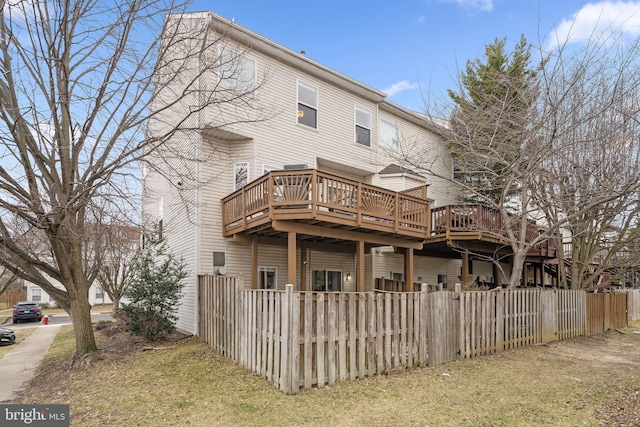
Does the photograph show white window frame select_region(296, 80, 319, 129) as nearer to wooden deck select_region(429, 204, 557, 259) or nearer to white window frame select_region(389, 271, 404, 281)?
wooden deck select_region(429, 204, 557, 259)

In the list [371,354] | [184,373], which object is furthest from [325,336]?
[184,373]

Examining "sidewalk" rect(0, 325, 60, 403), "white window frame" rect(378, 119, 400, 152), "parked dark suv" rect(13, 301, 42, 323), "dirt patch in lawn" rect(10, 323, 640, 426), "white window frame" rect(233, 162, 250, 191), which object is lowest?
"parked dark suv" rect(13, 301, 42, 323)

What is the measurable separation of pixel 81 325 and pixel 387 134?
1346 cm

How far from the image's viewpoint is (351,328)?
22.5 feet

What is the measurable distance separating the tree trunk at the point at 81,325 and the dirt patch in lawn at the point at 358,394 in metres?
0.43

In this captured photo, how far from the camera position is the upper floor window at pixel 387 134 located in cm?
1711

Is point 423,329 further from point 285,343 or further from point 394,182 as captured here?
point 394,182

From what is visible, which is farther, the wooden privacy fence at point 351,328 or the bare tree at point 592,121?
the bare tree at point 592,121

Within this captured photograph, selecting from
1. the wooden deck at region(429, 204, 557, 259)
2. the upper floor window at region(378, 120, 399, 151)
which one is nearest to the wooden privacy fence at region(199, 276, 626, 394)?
the wooden deck at region(429, 204, 557, 259)

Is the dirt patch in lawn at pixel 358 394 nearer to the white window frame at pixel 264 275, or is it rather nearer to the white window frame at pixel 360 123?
the white window frame at pixel 264 275

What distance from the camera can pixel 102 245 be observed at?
14.2m

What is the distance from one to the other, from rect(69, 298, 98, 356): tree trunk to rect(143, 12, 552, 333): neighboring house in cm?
299

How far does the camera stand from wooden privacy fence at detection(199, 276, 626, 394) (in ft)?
21.0

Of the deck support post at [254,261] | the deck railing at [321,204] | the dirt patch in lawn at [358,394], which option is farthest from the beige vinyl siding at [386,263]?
the dirt patch in lawn at [358,394]
